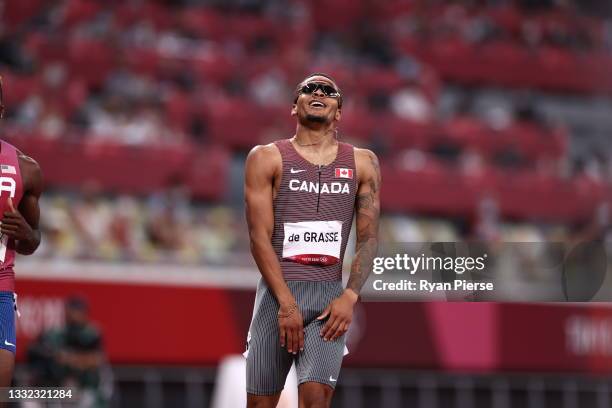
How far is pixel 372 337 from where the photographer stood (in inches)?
559

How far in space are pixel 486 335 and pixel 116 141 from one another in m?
5.53

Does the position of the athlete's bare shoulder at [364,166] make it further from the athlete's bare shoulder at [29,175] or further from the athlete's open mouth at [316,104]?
the athlete's bare shoulder at [29,175]

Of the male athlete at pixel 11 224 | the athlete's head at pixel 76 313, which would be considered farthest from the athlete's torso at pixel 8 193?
the athlete's head at pixel 76 313

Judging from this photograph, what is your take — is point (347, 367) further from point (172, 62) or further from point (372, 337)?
point (172, 62)

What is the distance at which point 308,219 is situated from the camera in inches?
236

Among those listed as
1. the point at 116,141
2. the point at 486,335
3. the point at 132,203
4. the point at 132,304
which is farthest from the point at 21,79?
the point at 486,335

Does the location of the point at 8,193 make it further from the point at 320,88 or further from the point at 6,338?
the point at 320,88

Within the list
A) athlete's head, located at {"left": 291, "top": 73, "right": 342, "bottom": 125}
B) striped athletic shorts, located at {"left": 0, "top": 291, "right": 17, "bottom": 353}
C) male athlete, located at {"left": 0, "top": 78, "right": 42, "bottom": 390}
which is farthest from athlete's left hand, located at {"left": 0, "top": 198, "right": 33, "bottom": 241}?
athlete's head, located at {"left": 291, "top": 73, "right": 342, "bottom": 125}

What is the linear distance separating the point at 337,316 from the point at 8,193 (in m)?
1.74

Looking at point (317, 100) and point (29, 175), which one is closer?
point (317, 100)

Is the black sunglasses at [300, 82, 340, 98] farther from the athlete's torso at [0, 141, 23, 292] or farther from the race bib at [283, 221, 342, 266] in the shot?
the athlete's torso at [0, 141, 23, 292]

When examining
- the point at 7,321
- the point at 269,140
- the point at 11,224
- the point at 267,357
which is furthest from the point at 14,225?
the point at 269,140

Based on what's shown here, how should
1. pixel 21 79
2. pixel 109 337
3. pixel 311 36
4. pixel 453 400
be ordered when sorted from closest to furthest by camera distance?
pixel 109 337 < pixel 453 400 < pixel 21 79 < pixel 311 36

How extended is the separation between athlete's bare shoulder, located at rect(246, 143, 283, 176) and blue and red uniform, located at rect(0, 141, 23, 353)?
3.83 ft
